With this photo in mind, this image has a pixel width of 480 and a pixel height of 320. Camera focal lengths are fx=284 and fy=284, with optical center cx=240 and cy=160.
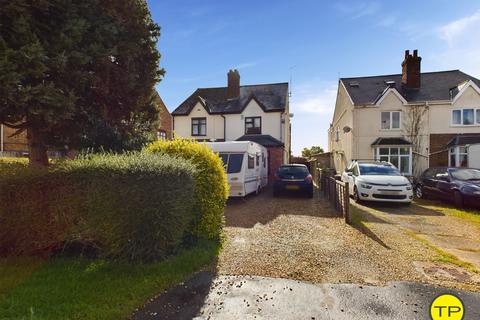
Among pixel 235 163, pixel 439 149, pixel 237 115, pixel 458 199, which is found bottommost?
pixel 458 199

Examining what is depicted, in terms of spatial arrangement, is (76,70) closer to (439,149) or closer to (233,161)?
(233,161)

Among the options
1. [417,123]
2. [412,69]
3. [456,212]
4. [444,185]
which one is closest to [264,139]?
[417,123]

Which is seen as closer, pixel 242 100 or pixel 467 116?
pixel 467 116

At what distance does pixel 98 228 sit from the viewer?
4562mm

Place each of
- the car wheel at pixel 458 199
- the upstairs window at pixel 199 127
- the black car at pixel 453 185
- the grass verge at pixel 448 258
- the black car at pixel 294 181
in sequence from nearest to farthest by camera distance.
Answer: the grass verge at pixel 448 258, the black car at pixel 453 185, the car wheel at pixel 458 199, the black car at pixel 294 181, the upstairs window at pixel 199 127

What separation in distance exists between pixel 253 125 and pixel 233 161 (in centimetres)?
1359

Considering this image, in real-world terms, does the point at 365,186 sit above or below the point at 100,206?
below

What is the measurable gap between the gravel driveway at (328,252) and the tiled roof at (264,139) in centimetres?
1315

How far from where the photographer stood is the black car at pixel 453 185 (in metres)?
11.0

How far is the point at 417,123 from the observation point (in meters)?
21.5

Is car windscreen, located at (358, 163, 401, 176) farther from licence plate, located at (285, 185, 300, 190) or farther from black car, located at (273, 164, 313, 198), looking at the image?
licence plate, located at (285, 185, 300, 190)

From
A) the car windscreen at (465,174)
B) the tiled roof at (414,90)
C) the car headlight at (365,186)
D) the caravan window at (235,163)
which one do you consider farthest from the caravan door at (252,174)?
the tiled roof at (414,90)

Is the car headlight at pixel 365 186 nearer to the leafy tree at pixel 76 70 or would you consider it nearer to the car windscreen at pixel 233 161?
the car windscreen at pixel 233 161

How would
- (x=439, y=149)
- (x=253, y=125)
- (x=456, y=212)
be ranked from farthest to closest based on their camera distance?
1. (x=253, y=125)
2. (x=439, y=149)
3. (x=456, y=212)
